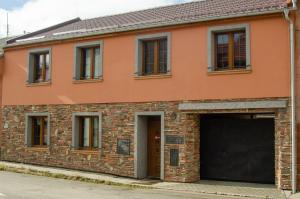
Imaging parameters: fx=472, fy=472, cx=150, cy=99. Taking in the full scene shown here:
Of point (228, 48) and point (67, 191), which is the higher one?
point (228, 48)

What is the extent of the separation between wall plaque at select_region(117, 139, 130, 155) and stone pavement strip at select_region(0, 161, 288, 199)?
0.99 meters

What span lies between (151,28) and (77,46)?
376 centimetres

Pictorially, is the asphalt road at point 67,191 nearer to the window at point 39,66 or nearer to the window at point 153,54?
the window at point 153,54

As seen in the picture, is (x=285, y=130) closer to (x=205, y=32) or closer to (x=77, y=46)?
(x=205, y=32)

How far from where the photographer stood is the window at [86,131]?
63.7 ft

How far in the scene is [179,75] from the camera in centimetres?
1723

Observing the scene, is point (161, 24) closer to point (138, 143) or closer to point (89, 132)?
point (138, 143)

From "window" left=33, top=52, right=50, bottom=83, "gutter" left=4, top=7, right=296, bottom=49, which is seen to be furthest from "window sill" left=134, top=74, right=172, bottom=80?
"window" left=33, top=52, right=50, bottom=83

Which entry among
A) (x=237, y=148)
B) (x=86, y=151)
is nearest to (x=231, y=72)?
(x=237, y=148)

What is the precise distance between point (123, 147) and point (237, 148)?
433 cm

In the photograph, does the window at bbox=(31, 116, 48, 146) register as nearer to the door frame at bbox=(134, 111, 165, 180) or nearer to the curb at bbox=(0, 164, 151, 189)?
the curb at bbox=(0, 164, 151, 189)

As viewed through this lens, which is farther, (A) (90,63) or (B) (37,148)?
(B) (37,148)

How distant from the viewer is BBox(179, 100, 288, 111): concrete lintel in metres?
15.1

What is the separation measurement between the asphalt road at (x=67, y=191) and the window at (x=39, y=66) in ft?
19.4
